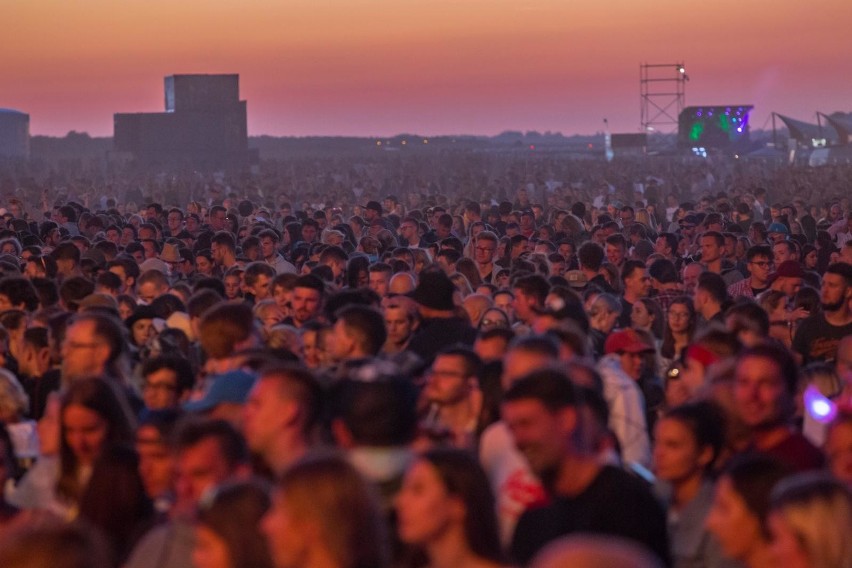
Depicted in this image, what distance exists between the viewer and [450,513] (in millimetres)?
4250

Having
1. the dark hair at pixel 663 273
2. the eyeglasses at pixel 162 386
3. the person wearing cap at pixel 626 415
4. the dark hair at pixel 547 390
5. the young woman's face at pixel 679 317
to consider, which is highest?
the dark hair at pixel 547 390

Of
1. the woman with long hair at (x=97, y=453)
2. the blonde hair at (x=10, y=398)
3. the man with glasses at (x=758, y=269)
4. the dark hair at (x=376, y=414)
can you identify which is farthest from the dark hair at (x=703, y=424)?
the man with glasses at (x=758, y=269)

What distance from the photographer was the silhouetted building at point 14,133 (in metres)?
90.1

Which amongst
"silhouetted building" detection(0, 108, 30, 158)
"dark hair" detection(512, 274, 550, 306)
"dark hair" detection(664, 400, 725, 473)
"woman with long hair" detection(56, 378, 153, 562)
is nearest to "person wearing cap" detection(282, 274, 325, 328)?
"dark hair" detection(512, 274, 550, 306)

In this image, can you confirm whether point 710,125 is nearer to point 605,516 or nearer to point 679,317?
point 679,317

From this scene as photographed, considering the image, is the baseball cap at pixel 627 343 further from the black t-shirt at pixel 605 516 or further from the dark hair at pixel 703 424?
the black t-shirt at pixel 605 516

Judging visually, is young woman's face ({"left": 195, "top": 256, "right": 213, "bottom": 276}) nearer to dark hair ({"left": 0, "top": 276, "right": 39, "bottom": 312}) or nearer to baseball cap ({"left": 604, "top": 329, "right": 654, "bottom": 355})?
dark hair ({"left": 0, "top": 276, "right": 39, "bottom": 312})

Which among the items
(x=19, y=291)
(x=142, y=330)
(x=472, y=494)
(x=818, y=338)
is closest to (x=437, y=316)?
(x=142, y=330)

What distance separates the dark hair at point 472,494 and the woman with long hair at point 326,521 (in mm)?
323

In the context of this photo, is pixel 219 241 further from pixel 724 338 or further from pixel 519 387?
pixel 519 387

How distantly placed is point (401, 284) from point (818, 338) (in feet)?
9.08

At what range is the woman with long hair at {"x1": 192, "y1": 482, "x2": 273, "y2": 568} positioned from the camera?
4219 mm

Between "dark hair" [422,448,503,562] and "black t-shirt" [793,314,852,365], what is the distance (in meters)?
5.46

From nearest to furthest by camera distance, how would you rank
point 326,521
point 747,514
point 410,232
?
point 326,521, point 747,514, point 410,232
